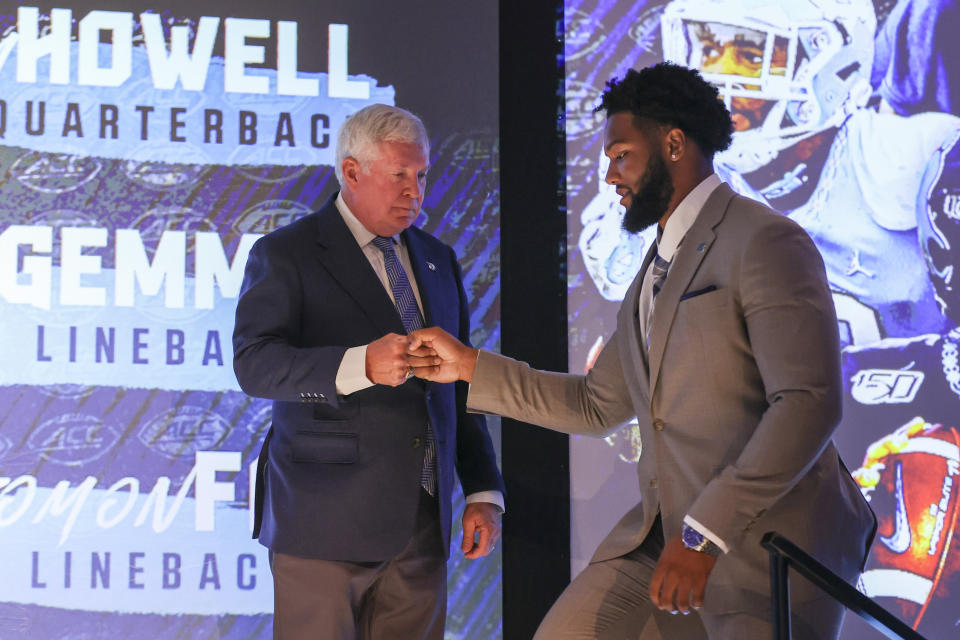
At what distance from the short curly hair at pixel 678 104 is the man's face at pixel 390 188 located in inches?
24.9

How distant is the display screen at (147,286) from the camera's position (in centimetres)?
324

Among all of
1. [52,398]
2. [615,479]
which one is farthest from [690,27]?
[52,398]

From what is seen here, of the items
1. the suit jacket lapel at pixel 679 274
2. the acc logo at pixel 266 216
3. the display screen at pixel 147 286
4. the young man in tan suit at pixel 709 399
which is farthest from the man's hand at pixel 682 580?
the acc logo at pixel 266 216

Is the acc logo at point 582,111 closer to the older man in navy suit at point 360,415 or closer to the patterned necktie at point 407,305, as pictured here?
the older man in navy suit at point 360,415

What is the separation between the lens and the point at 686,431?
223 cm

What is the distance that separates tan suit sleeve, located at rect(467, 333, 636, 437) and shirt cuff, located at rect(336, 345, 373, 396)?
0.99 feet

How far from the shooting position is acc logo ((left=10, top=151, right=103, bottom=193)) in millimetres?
3297

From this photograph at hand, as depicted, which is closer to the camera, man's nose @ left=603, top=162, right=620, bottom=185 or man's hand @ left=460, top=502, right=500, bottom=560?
man's nose @ left=603, top=162, right=620, bottom=185

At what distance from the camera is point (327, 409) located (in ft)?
8.98

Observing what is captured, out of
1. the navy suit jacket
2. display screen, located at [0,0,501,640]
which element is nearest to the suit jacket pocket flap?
the navy suit jacket

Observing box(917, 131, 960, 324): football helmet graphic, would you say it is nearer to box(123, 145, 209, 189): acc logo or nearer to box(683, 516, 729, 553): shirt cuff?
box(683, 516, 729, 553): shirt cuff

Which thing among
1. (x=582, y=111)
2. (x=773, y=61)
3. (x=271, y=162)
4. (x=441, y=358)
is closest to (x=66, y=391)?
(x=271, y=162)

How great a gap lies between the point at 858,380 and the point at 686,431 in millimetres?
1728

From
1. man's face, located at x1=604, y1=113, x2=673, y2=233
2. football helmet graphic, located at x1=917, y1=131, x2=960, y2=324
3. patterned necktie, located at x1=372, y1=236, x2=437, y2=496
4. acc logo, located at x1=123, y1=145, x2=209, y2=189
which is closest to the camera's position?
man's face, located at x1=604, y1=113, x2=673, y2=233
